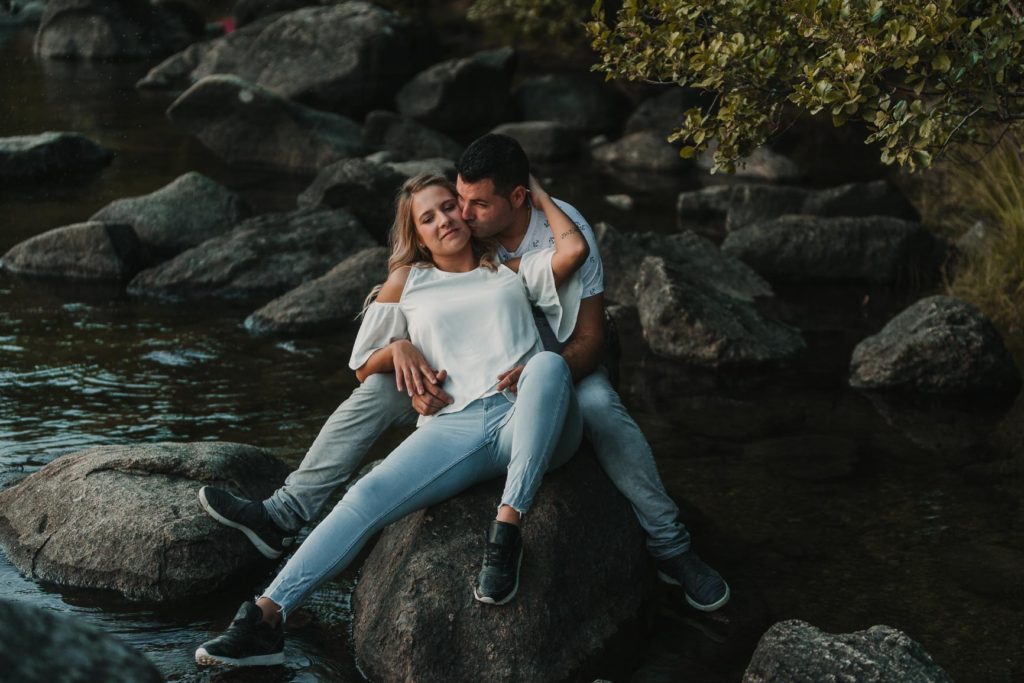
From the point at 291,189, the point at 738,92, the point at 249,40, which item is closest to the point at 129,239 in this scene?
the point at 291,189

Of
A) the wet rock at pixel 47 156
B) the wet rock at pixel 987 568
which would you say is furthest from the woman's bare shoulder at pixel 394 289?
the wet rock at pixel 47 156

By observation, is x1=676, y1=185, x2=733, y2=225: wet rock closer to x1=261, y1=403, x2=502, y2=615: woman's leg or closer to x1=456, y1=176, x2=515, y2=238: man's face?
x1=456, y1=176, x2=515, y2=238: man's face

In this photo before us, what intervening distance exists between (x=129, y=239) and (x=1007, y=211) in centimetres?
780

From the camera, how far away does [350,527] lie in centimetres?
505

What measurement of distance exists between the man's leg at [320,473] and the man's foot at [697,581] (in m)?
1.36

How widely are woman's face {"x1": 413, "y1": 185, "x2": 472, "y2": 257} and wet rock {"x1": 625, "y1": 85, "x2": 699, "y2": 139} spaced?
541 inches

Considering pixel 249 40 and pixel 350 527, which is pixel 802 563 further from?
pixel 249 40

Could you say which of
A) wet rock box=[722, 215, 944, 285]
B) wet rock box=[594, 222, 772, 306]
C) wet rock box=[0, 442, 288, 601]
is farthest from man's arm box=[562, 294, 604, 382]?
wet rock box=[722, 215, 944, 285]

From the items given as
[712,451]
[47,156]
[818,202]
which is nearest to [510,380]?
[712,451]

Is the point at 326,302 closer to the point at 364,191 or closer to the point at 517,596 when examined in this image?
the point at 364,191

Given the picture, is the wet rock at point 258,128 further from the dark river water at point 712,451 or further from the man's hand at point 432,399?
the man's hand at point 432,399

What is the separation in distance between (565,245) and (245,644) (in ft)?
6.87

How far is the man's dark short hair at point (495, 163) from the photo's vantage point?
18.0 feet

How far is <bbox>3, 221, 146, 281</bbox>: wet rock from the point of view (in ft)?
37.8
